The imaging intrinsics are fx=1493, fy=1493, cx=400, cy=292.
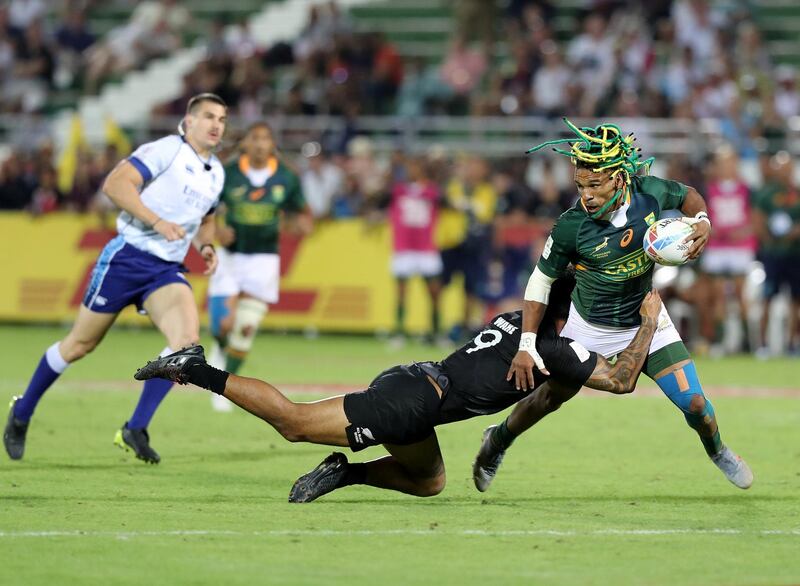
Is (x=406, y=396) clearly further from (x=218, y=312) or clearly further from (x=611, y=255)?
(x=218, y=312)

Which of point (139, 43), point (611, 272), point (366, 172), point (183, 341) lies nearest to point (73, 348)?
point (183, 341)

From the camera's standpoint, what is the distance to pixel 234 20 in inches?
1203

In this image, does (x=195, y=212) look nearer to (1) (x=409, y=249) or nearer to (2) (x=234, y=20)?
(1) (x=409, y=249)

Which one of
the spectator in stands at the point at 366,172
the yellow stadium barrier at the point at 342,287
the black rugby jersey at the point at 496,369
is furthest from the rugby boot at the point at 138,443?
the spectator in stands at the point at 366,172

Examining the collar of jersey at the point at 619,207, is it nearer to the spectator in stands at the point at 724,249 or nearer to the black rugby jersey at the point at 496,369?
the black rugby jersey at the point at 496,369

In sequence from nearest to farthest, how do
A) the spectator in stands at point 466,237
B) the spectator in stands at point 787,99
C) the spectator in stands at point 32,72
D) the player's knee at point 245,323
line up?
the player's knee at point 245,323 → the spectator in stands at point 466,237 → the spectator in stands at point 787,99 → the spectator in stands at point 32,72

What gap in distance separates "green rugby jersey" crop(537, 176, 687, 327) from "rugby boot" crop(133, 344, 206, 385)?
212cm

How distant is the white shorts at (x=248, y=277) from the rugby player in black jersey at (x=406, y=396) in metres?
5.44

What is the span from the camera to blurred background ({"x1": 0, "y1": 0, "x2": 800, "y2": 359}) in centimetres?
2123

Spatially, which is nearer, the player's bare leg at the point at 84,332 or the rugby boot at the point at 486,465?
the rugby boot at the point at 486,465

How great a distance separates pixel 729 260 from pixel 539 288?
40.7ft

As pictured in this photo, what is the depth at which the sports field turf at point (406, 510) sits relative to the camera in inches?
273

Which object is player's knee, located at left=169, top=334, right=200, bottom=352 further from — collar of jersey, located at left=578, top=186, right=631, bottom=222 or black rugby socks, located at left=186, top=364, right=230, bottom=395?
collar of jersey, located at left=578, top=186, right=631, bottom=222

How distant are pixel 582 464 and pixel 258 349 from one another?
10041 millimetres
